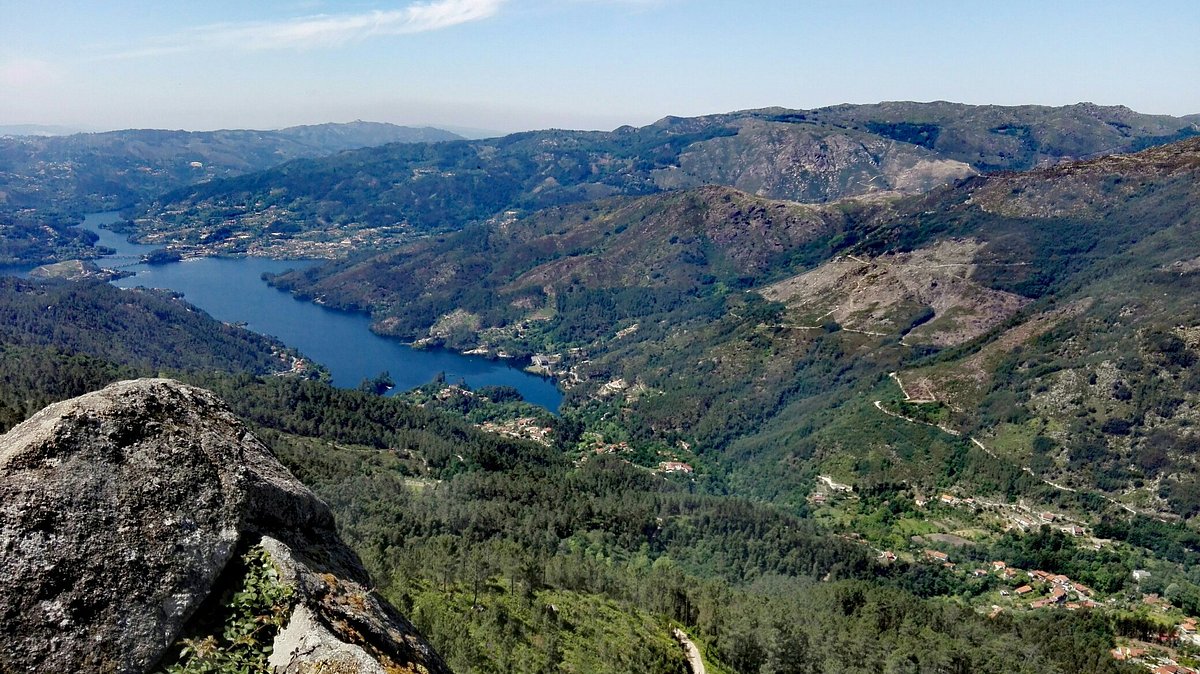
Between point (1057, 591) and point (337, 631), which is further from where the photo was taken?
point (1057, 591)

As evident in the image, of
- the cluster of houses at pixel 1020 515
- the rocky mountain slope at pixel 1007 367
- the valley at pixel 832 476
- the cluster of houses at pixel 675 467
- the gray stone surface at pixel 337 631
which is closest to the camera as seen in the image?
the gray stone surface at pixel 337 631

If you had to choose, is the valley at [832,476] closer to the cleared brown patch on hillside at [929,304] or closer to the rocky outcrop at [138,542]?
the cleared brown patch on hillside at [929,304]

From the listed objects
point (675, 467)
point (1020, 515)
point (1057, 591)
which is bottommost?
point (675, 467)

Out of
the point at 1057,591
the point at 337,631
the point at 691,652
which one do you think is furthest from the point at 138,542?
the point at 1057,591

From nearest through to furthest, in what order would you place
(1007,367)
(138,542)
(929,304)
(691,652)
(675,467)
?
1. (138,542)
2. (691,652)
3. (1007,367)
4. (675,467)
5. (929,304)

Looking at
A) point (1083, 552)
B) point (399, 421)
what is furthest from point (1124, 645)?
point (399, 421)

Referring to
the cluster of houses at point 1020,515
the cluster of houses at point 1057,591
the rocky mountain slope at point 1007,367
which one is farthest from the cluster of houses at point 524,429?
the cluster of houses at point 1057,591

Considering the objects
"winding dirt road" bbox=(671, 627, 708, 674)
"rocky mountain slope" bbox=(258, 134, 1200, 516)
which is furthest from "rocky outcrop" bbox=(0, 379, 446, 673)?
"rocky mountain slope" bbox=(258, 134, 1200, 516)

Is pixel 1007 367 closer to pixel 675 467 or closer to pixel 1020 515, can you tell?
→ pixel 1020 515

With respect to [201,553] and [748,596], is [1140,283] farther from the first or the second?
[201,553]
